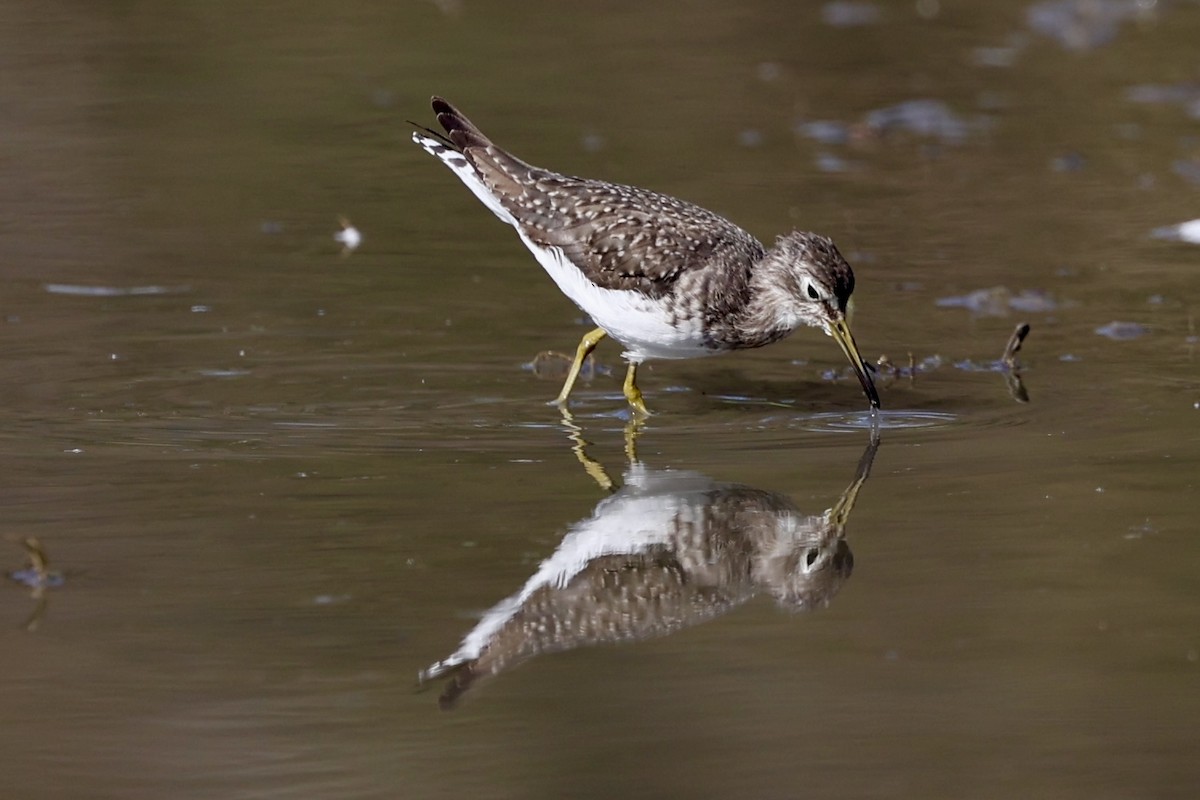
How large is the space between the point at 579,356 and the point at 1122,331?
2699 mm

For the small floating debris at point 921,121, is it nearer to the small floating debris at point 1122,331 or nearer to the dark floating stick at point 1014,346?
the small floating debris at point 1122,331

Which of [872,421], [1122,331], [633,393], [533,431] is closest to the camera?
[533,431]

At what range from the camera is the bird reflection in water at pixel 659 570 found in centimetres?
520

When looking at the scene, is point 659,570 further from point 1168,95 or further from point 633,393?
point 1168,95

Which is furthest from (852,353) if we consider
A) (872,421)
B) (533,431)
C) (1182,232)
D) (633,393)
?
(1182,232)

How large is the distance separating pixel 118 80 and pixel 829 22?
6501mm

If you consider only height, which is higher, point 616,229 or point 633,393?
point 616,229

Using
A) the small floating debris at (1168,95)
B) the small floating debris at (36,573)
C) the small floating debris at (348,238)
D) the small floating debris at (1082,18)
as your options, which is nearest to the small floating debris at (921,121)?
the small floating debris at (1168,95)

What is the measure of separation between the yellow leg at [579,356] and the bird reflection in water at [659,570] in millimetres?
1453

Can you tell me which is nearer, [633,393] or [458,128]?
[633,393]

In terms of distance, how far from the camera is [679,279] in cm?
829

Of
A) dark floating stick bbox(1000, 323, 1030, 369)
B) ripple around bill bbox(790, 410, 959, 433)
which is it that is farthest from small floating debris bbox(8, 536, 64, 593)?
dark floating stick bbox(1000, 323, 1030, 369)

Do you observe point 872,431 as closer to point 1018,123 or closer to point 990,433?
point 990,433

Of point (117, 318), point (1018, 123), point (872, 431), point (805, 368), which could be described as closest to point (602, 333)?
point (805, 368)
